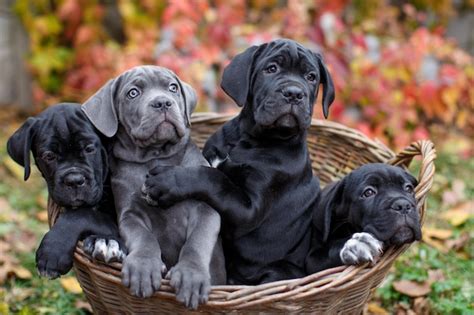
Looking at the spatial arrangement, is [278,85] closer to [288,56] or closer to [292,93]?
[292,93]

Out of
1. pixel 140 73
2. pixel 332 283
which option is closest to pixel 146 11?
pixel 140 73

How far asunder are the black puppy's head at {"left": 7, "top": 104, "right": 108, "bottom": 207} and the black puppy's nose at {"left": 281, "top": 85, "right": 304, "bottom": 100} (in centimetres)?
102

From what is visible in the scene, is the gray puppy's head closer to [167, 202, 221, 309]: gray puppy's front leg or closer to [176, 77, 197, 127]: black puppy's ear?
[176, 77, 197, 127]: black puppy's ear

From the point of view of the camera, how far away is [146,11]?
788 cm

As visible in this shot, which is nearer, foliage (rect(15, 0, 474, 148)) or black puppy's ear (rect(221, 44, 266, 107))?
black puppy's ear (rect(221, 44, 266, 107))

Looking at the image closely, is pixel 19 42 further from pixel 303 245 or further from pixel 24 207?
pixel 303 245

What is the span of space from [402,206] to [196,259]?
105 centimetres

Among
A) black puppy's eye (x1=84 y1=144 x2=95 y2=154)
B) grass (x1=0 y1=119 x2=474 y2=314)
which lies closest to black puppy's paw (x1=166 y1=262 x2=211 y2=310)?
black puppy's eye (x1=84 y1=144 x2=95 y2=154)

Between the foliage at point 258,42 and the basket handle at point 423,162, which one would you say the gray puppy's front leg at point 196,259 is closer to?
the basket handle at point 423,162

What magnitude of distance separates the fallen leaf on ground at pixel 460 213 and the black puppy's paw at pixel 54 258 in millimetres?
3418

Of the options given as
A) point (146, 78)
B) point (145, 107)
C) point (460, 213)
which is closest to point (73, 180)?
point (145, 107)

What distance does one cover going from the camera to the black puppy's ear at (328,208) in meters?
3.80

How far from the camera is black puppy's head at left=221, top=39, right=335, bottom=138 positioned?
3660mm

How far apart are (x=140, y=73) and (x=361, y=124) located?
3990 millimetres
